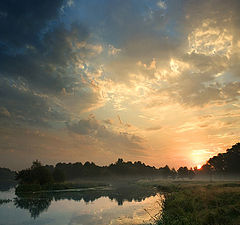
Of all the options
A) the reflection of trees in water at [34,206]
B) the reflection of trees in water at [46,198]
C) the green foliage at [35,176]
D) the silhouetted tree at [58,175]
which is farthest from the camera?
the silhouetted tree at [58,175]

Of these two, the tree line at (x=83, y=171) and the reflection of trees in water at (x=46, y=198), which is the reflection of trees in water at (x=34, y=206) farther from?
the tree line at (x=83, y=171)

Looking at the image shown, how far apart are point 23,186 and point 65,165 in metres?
132

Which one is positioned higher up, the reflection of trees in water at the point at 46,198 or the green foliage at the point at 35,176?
the green foliage at the point at 35,176

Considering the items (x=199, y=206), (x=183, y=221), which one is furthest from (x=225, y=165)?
(x=183, y=221)

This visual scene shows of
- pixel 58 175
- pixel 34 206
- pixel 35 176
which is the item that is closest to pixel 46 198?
pixel 34 206

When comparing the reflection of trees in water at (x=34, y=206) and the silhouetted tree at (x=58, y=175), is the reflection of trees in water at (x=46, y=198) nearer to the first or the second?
the reflection of trees in water at (x=34, y=206)

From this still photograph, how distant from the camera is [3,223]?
2347cm

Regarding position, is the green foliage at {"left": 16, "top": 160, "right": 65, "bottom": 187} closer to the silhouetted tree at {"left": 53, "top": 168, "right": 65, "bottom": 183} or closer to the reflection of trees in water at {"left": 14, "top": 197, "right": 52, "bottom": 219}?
the silhouetted tree at {"left": 53, "top": 168, "right": 65, "bottom": 183}

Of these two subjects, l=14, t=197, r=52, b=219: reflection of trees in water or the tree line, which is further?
the tree line

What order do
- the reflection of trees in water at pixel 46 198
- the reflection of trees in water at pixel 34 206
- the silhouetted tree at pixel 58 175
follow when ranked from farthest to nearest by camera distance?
1. the silhouetted tree at pixel 58 175
2. the reflection of trees in water at pixel 46 198
3. the reflection of trees in water at pixel 34 206

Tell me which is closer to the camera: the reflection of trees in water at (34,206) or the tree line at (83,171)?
the reflection of trees in water at (34,206)

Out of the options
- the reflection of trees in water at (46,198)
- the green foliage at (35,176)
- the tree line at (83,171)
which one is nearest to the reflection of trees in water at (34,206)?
the reflection of trees in water at (46,198)

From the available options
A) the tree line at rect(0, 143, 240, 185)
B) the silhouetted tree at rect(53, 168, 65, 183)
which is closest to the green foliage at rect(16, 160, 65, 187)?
the tree line at rect(0, 143, 240, 185)

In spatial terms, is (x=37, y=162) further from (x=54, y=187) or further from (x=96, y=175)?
(x=96, y=175)
